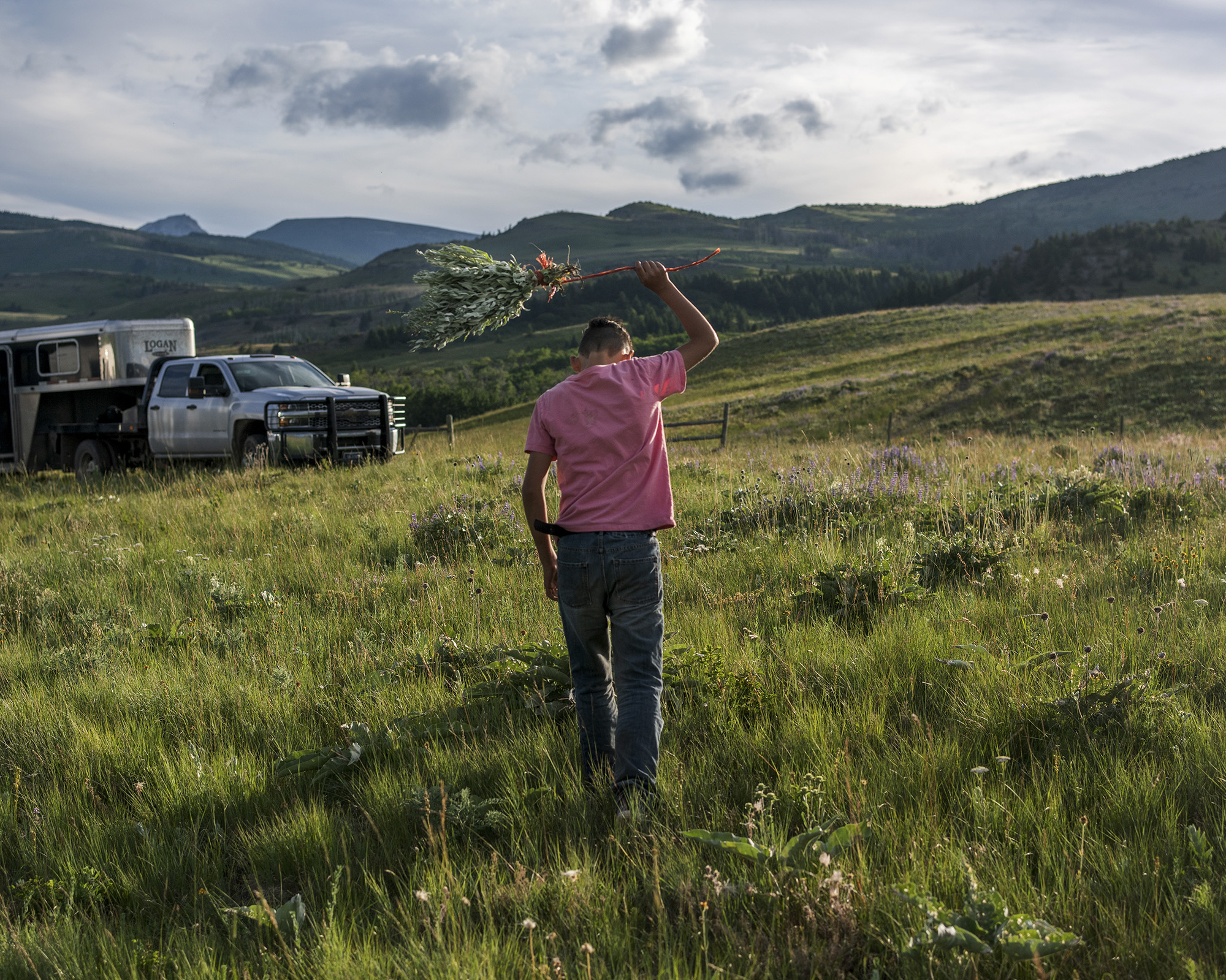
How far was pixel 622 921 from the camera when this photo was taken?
2361 millimetres

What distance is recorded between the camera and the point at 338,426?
15023 millimetres

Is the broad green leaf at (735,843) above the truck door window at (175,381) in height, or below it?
below

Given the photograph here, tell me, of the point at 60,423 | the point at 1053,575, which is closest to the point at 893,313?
the point at 60,423

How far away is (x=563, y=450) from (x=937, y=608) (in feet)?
8.80

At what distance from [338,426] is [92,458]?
22.9 feet

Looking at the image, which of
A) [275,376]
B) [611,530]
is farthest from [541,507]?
[275,376]

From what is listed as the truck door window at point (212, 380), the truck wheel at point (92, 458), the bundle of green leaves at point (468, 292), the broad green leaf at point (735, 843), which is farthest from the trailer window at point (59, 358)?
the broad green leaf at point (735, 843)

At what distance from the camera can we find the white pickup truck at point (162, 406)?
14992mm

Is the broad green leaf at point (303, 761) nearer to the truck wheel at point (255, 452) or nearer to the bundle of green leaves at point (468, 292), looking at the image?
the bundle of green leaves at point (468, 292)

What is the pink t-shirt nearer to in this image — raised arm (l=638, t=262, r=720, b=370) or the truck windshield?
raised arm (l=638, t=262, r=720, b=370)

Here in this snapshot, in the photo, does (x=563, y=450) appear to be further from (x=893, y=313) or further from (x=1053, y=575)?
(x=893, y=313)

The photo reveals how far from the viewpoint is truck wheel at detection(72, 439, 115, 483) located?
17578mm

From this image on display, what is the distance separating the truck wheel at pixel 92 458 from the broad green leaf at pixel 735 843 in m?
18.2

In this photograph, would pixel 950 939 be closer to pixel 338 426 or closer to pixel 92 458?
pixel 338 426
